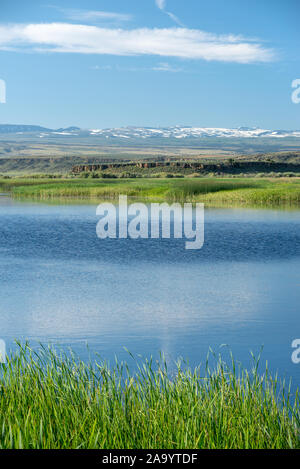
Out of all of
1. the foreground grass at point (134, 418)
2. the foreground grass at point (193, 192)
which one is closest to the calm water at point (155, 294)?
the foreground grass at point (134, 418)

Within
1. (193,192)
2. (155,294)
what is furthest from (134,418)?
(193,192)

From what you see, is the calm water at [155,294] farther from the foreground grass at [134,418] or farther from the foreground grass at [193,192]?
the foreground grass at [193,192]

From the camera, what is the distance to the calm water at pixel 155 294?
9977 millimetres

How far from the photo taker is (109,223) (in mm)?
28953

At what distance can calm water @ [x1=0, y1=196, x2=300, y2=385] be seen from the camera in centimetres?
998

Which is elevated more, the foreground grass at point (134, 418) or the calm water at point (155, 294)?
the calm water at point (155, 294)

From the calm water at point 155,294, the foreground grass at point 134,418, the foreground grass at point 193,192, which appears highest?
the foreground grass at point 193,192

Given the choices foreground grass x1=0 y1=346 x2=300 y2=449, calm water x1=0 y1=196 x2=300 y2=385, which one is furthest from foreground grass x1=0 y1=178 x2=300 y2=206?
foreground grass x1=0 y1=346 x2=300 y2=449

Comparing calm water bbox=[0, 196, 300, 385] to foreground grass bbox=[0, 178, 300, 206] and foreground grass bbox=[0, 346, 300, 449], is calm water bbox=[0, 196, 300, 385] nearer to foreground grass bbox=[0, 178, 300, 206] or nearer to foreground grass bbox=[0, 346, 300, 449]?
foreground grass bbox=[0, 346, 300, 449]

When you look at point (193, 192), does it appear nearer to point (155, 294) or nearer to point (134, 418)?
point (155, 294)

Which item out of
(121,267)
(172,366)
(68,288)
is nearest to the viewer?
(172,366)

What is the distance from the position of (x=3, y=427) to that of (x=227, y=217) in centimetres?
2743
